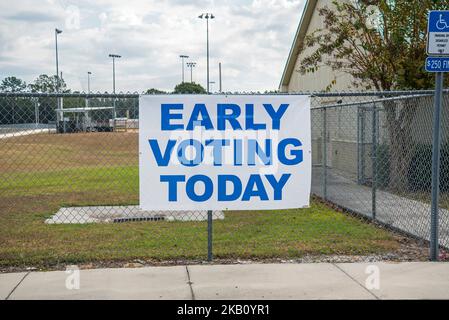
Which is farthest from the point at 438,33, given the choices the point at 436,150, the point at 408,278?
the point at 408,278

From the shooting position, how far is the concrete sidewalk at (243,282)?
5090 mm

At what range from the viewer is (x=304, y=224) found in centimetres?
848

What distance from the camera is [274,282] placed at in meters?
5.45

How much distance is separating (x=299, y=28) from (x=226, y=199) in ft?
56.4

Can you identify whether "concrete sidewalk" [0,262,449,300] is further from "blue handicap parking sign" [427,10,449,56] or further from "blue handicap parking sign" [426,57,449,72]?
"blue handicap parking sign" [427,10,449,56]

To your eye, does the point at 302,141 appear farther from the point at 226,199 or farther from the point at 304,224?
the point at 304,224

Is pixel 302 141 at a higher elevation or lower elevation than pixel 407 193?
higher

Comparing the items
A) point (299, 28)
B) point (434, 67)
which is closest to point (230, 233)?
point (434, 67)

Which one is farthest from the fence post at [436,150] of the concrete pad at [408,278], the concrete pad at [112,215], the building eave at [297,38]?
the building eave at [297,38]

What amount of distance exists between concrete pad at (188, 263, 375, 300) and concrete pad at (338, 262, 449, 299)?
0.58 ft

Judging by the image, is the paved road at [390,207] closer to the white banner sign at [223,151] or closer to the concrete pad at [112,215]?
the white banner sign at [223,151]

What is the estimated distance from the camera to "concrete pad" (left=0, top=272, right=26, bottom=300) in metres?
5.14

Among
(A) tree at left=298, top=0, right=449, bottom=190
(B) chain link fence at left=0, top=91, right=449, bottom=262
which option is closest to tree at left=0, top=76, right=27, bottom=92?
(B) chain link fence at left=0, top=91, right=449, bottom=262

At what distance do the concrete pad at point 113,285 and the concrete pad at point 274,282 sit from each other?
0.20 metres
